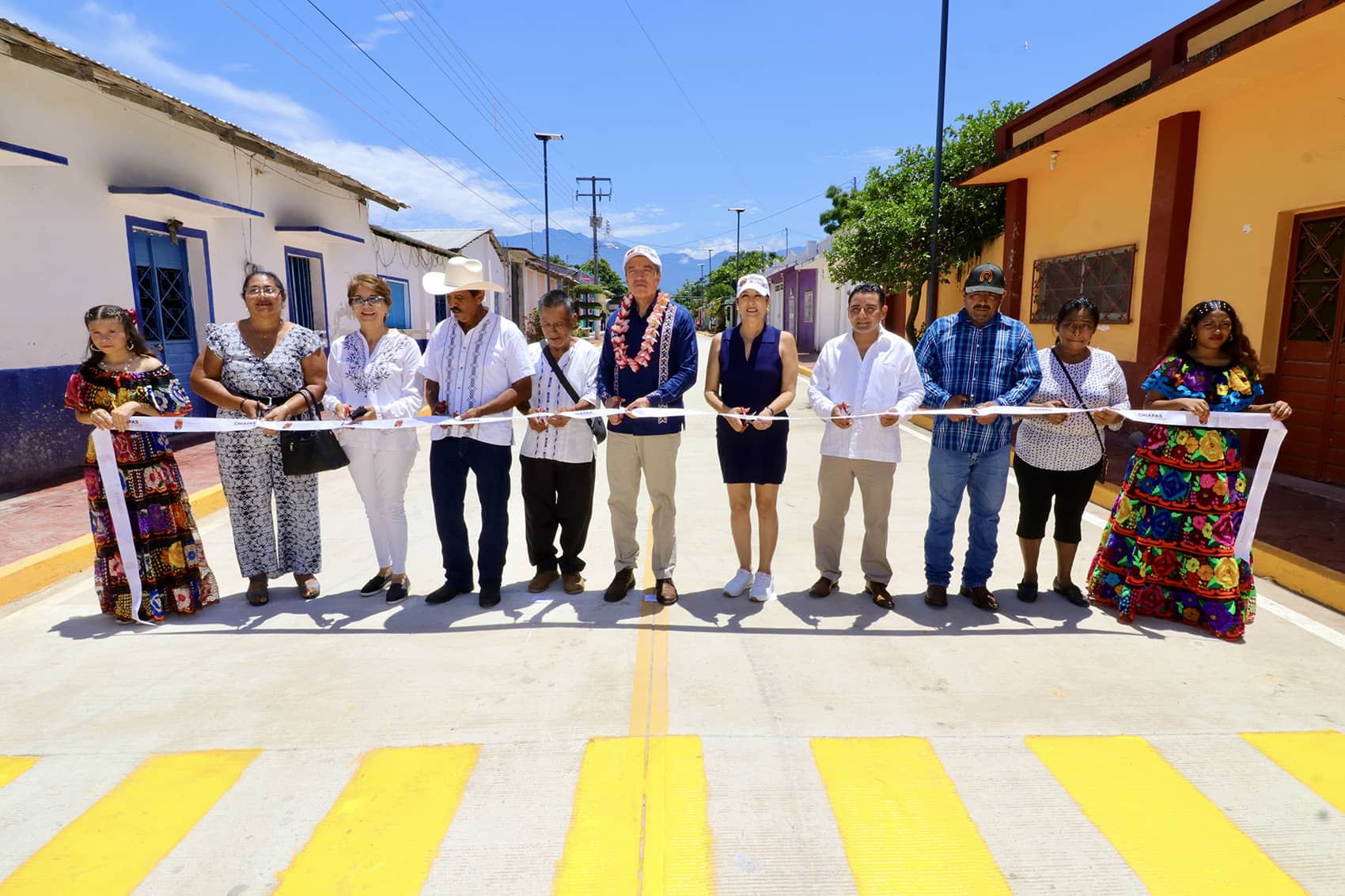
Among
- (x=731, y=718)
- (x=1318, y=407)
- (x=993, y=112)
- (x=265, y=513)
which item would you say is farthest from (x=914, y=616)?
(x=993, y=112)

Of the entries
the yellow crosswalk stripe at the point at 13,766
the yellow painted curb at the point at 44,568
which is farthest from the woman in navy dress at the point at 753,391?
the yellow painted curb at the point at 44,568

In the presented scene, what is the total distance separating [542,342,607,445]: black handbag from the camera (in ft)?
14.7

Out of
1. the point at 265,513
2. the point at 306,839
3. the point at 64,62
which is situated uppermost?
the point at 64,62

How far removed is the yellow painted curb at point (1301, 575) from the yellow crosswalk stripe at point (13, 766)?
14.8 feet

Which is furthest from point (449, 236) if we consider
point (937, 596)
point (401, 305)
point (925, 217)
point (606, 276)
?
point (606, 276)

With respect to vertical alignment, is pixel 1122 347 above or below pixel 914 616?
above

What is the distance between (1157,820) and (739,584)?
244cm

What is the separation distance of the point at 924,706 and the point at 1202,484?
2039 millimetres

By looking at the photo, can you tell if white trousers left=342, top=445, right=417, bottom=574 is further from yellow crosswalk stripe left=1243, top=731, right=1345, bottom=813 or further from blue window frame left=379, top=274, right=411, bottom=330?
blue window frame left=379, top=274, right=411, bottom=330

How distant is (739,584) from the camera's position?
4.66 m

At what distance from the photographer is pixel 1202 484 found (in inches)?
159

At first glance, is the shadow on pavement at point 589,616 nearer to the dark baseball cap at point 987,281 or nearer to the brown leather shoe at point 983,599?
the brown leather shoe at point 983,599

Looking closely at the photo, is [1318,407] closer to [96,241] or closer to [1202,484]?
[1202,484]

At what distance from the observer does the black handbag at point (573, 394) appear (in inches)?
177
